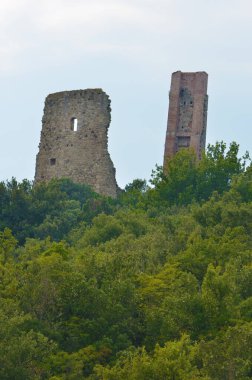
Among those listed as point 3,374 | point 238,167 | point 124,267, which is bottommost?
point 3,374

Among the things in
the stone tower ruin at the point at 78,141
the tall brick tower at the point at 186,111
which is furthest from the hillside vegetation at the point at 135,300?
the tall brick tower at the point at 186,111

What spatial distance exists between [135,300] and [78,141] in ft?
79.9

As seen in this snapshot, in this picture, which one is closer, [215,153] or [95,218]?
[95,218]

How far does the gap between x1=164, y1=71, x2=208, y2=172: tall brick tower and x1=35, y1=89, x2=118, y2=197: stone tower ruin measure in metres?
7.52

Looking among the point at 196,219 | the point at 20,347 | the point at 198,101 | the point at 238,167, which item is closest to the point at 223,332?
the point at 20,347

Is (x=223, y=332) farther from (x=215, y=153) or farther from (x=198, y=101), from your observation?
(x=198, y=101)

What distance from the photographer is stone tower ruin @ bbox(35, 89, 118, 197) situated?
Result: 220 ft

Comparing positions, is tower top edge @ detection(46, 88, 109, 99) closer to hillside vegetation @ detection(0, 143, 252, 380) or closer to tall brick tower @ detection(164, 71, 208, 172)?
tall brick tower @ detection(164, 71, 208, 172)

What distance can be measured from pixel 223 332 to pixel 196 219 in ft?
49.2

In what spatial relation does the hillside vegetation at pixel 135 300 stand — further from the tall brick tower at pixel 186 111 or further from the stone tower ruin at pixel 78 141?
the tall brick tower at pixel 186 111

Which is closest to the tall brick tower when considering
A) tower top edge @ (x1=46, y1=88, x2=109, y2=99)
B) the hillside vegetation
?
tower top edge @ (x1=46, y1=88, x2=109, y2=99)

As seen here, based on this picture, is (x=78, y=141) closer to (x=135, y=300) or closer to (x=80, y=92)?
(x=80, y=92)

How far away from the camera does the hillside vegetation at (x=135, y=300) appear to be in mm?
38906

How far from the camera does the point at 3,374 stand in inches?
1549
